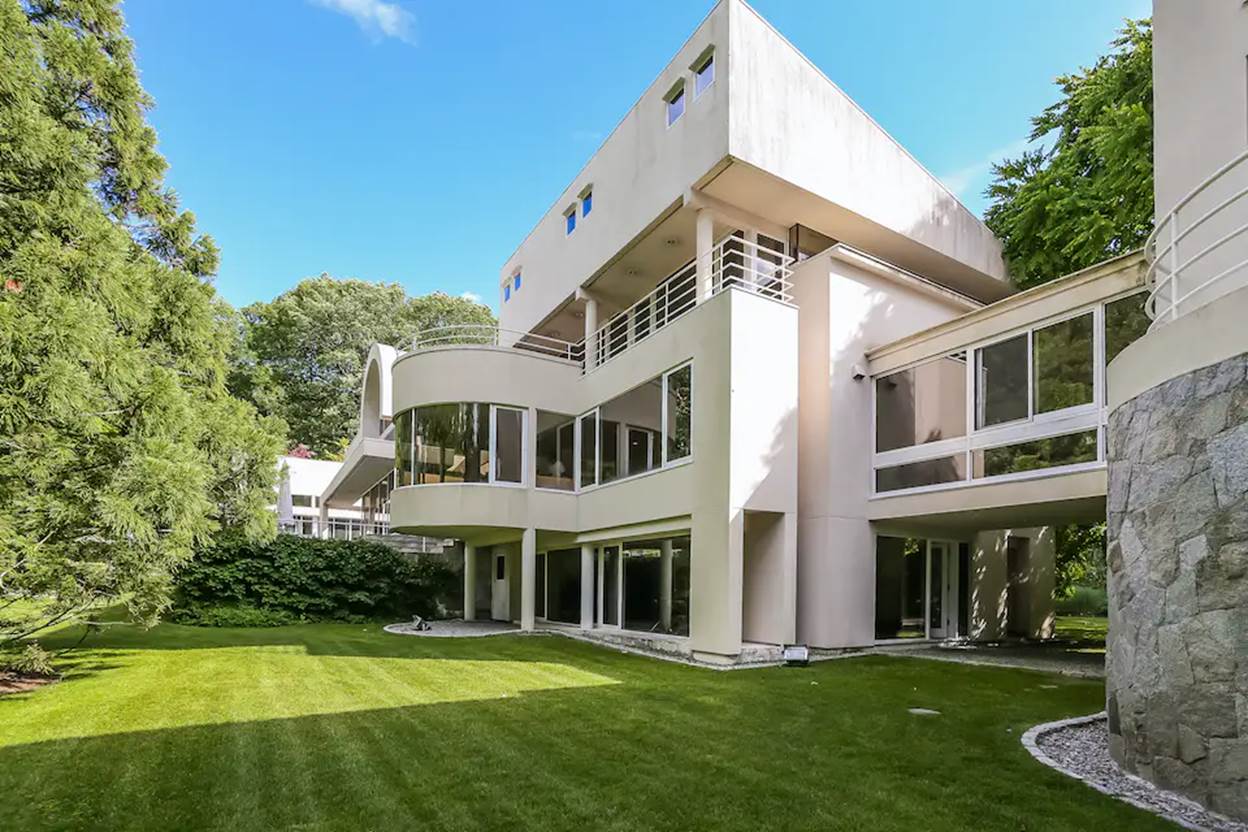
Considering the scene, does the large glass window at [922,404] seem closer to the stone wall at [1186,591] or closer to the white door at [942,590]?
the white door at [942,590]

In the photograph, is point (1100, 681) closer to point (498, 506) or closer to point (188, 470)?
point (498, 506)

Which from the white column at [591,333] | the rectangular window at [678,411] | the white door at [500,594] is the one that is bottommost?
the white door at [500,594]

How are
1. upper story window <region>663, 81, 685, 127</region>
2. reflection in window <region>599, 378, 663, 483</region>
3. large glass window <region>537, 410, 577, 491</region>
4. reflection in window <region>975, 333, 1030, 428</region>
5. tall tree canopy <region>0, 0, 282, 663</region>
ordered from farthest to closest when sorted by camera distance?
large glass window <region>537, 410, 577, 491</region>, upper story window <region>663, 81, 685, 127</region>, reflection in window <region>599, 378, 663, 483</region>, reflection in window <region>975, 333, 1030, 428</region>, tall tree canopy <region>0, 0, 282, 663</region>

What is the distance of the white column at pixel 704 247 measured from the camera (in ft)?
42.5

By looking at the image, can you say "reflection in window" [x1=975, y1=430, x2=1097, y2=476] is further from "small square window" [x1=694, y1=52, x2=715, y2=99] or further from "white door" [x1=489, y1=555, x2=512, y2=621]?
"white door" [x1=489, y1=555, x2=512, y2=621]

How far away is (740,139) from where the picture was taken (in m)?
12.2

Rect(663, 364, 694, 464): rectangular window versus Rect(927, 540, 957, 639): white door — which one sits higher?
Rect(663, 364, 694, 464): rectangular window

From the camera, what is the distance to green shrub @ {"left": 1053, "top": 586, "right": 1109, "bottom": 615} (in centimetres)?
2511

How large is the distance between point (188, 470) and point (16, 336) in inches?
92.4

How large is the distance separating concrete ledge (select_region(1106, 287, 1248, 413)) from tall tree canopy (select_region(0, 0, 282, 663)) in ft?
31.2

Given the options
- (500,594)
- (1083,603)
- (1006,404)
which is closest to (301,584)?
(500,594)

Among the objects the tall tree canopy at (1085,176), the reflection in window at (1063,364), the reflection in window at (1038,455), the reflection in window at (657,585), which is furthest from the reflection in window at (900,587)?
the tall tree canopy at (1085,176)

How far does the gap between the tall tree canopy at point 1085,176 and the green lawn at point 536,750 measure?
30.2ft

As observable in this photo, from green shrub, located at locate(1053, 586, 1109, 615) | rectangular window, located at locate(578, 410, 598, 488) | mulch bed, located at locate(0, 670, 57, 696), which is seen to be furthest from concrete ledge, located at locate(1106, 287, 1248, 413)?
green shrub, located at locate(1053, 586, 1109, 615)
